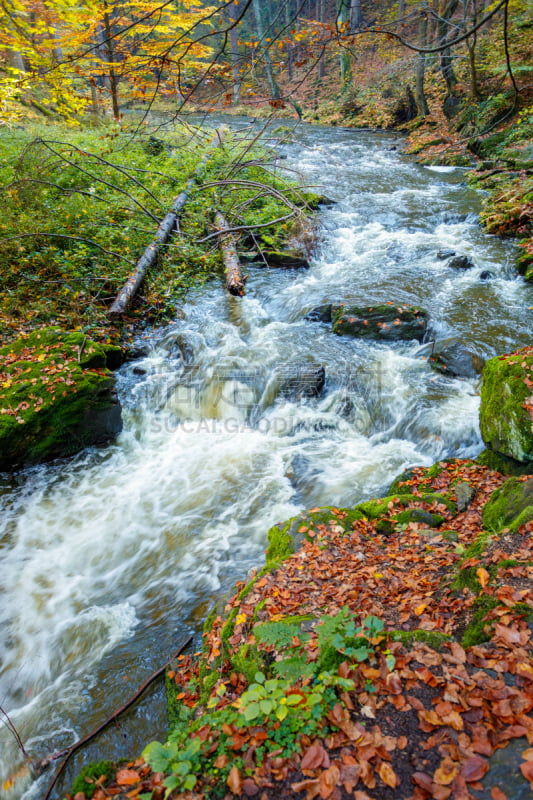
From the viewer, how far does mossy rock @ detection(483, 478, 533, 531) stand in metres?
3.73

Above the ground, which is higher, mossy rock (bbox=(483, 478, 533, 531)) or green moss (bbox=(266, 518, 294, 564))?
mossy rock (bbox=(483, 478, 533, 531))

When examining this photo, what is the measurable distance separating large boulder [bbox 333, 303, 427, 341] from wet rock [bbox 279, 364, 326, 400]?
1.61 m

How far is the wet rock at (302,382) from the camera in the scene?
798cm

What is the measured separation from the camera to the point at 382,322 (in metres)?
9.13

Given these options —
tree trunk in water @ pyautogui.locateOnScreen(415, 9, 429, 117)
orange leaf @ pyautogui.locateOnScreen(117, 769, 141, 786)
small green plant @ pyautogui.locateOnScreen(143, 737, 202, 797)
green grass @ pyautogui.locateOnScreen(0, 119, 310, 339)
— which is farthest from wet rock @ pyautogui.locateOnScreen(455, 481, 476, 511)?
tree trunk in water @ pyautogui.locateOnScreen(415, 9, 429, 117)

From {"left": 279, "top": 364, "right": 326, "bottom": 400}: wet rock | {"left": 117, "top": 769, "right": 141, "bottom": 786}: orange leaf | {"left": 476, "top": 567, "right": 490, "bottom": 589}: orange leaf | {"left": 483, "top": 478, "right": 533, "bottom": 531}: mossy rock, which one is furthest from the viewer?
{"left": 279, "top": 364, "right": 326, "bottom": 400}: wet rock

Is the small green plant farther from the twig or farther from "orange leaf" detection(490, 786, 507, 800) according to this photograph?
"orange leaf" detection(490, 786, 507, 800)

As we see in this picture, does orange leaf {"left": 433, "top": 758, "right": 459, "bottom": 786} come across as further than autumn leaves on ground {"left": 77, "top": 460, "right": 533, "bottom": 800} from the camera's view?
No

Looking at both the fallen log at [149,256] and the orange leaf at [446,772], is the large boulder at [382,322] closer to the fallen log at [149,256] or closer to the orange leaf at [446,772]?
the fallen log at [149,256]

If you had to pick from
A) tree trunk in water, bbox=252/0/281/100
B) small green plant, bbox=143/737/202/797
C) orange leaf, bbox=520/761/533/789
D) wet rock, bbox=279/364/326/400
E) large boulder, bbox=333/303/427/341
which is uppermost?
tree trunk in water, bbox=252/0/281/100

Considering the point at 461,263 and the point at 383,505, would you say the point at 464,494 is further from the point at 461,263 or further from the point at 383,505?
the point at 461,263

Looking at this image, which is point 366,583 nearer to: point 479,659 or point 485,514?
point 479,659

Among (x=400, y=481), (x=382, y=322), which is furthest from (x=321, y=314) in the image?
(x=400, y=481)

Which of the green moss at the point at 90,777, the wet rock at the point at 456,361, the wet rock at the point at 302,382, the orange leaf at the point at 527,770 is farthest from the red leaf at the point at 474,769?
the wet rock at the point at 456,361
